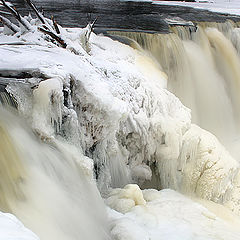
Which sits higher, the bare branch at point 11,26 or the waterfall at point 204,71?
the bare branch at point 11,26

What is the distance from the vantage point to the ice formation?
2.70 metres

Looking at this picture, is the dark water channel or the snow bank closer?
the snow bank

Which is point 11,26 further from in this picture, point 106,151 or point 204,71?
point 204,71

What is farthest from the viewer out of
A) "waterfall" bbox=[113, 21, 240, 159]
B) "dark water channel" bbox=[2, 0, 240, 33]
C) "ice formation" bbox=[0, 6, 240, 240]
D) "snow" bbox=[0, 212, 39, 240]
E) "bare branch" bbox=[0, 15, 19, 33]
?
"dark water channel" bbox=[2, 0, 240, 33]

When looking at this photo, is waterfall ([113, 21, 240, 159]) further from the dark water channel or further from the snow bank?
the snow bank

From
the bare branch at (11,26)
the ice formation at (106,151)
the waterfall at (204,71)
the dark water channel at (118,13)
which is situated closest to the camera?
the ice formation at (106,151)

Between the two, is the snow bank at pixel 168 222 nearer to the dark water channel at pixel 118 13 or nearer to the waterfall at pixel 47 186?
the waterfall at pixel 47 186

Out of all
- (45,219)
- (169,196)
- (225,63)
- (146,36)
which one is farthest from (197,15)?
(45,219)

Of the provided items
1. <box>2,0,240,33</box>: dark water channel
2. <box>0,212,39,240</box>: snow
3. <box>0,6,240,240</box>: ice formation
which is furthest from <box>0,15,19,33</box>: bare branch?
<box>0,212,39,240</box>: snow

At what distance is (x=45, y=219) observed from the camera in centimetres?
237

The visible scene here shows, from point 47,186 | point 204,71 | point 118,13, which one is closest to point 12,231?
point 47,186

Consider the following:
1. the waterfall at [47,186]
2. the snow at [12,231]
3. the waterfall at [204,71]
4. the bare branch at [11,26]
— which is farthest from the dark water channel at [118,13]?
the snow at [12,231]

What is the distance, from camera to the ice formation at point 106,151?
2.70 m

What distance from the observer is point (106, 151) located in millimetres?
3723
